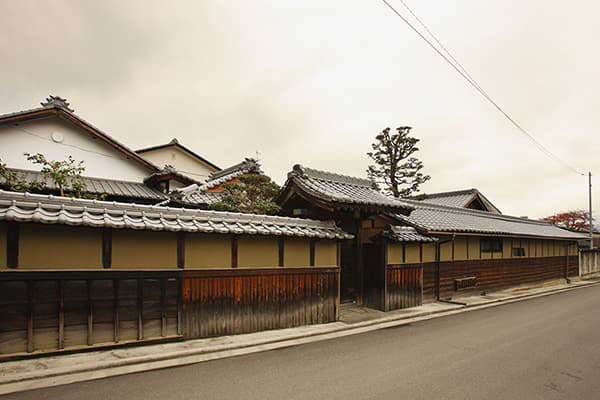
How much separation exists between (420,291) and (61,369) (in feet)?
38.5

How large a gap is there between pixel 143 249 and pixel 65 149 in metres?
13.6

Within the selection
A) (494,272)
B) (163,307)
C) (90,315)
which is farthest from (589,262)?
(90,315)

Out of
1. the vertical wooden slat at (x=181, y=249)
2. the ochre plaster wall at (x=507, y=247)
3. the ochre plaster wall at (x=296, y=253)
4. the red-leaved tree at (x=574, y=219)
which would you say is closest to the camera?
the vertical wooden slat at (x=181, y=249)

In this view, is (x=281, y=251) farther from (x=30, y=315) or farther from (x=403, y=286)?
(x=403, y=286)

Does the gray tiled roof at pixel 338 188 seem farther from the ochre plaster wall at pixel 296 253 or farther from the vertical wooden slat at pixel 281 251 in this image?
the vertical wooden slat at pixel 281 251

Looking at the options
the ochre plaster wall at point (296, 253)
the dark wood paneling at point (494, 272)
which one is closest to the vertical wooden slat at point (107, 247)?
the ochre plaster wall at point (296, 253)

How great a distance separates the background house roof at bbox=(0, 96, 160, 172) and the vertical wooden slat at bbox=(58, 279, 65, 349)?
13173mm

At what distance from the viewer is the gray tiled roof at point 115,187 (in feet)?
48.2

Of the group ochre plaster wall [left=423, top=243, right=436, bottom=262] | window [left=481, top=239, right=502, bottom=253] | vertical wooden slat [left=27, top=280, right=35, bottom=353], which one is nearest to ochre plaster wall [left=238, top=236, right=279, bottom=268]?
vertical wooden slat [left=27, top=280, right=35, bottom=353]

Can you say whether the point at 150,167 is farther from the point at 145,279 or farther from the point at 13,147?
the point at 145,279

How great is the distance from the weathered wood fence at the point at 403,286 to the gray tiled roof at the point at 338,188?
103 inches

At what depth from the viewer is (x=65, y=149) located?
16922 mm

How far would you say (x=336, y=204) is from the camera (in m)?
10.0

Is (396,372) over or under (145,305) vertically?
under
